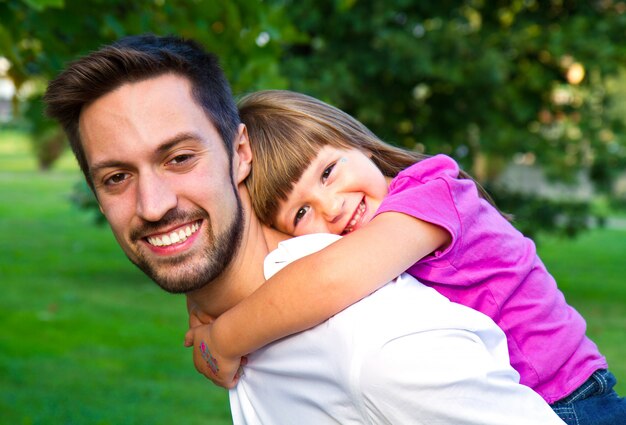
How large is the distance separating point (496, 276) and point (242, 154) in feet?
2.77

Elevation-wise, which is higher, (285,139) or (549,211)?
(285,139)

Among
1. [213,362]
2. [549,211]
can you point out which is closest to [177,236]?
[213,362]

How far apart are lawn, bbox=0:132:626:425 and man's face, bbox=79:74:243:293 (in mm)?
4822

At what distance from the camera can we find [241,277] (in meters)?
2.76

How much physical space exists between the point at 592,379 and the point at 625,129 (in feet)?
31.5

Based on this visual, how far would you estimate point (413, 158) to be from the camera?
307 cm

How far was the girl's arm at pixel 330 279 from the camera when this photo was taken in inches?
89.9

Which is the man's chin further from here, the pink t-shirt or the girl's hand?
the pink t-shirt

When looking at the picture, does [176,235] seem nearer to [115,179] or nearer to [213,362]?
[115,179]

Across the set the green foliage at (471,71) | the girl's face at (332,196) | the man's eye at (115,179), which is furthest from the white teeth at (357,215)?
the green foliage at (471,71)

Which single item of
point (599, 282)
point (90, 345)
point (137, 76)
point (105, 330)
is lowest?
point (599, 282)

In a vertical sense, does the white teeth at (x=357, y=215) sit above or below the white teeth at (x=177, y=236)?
below

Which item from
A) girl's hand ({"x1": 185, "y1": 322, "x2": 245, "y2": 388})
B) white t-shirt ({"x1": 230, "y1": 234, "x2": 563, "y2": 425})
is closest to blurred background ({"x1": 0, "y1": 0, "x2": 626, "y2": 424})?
girl's hand ({"x1": 185, "y1": 322, "x2": 245, "y2": 388})

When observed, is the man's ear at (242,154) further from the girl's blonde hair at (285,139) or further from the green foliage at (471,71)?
the green foliage at (471,71)
